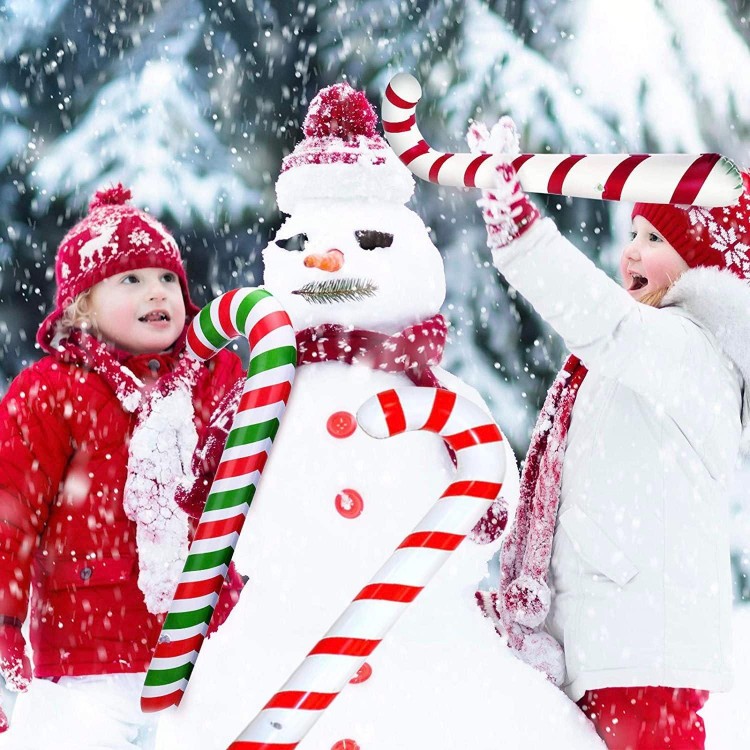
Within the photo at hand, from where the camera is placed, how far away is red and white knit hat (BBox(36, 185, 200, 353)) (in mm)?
2266

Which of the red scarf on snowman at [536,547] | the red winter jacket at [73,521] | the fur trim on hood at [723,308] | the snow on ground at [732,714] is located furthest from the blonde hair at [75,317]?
the snow on ground at [732,714]

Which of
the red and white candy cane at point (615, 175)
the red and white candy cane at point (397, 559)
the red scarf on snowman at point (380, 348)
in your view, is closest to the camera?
the red and white candy cane at point (615, 175)

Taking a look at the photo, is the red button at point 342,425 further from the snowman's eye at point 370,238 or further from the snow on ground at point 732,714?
the snow on ground at point 732,714

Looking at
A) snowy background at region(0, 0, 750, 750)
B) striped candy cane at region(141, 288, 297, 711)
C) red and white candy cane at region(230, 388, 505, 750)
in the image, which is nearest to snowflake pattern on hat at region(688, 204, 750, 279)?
red and white candy cane at region(230, 388, 505, 750)

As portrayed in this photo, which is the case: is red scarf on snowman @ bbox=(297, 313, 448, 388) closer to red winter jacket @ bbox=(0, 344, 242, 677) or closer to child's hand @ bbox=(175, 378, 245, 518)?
child's hand @ bbox=(175, 378, 245, 518)

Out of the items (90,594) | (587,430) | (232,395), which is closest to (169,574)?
(90,594)

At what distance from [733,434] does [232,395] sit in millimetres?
832

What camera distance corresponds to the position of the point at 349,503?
1.55 meters

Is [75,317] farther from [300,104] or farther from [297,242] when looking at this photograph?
[300,104]

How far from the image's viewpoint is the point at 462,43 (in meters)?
3.27

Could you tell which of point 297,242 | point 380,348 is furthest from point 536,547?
point 297,242

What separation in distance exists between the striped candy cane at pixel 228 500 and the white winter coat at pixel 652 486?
40 cm

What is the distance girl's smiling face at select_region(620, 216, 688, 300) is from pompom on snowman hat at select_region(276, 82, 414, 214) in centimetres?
43

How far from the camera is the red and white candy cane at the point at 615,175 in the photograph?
1.26m
